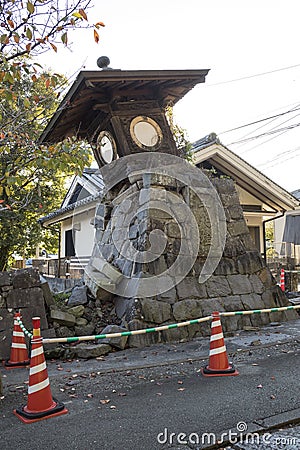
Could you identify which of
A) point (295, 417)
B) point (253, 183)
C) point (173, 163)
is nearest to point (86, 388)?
point (295, 417)

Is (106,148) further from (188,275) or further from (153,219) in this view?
(188,275)

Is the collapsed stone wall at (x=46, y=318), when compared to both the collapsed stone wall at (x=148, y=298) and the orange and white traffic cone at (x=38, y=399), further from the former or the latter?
the orange and white traffic cone at (x=38, y=399)

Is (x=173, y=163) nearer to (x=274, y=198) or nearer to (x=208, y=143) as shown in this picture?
(x=208, y=143)

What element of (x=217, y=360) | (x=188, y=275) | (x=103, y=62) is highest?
(x=103, y=62)

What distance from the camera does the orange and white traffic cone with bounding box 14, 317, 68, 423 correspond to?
4219mm

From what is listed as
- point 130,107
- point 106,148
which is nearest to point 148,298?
point 106,148

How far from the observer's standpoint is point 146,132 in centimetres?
970

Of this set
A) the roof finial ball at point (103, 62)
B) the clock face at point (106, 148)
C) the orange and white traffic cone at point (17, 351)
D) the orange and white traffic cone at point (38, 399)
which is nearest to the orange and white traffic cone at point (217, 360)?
the orange and white traffic cone at point (38, 399)

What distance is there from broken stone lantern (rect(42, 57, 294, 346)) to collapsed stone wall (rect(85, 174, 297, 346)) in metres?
0.02

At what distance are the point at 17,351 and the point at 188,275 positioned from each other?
382cm

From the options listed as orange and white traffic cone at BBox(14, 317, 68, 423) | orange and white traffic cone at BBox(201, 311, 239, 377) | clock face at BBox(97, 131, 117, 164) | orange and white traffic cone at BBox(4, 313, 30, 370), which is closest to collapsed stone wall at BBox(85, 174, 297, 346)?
clock face at BBox(97, 131, 117, 164)

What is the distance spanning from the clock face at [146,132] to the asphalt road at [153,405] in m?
5.25

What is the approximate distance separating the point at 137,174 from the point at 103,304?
298 centimetres

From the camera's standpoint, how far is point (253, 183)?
1642 centimetres
